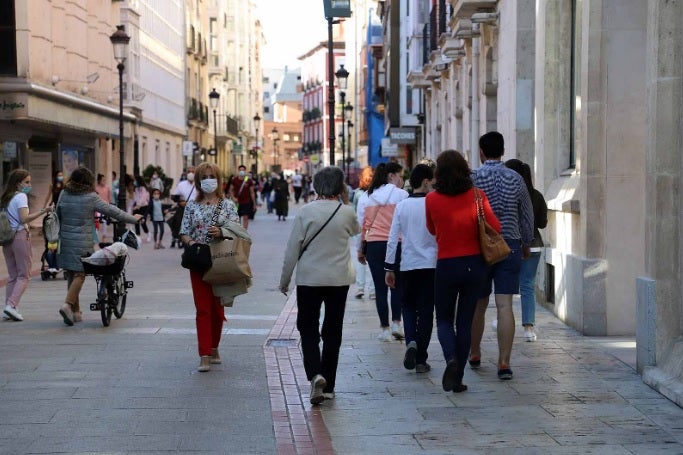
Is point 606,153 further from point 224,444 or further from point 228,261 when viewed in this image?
point 224,444

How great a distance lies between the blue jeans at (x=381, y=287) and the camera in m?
12.1

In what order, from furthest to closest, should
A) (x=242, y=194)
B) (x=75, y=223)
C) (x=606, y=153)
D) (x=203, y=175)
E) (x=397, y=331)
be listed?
(x=242, y=194)
(x=75, y=223)
(x=397, y=331)
(x=606, y=153)
(x=203, y=175)

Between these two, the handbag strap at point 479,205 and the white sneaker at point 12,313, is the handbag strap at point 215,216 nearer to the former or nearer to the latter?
the handbag strap at point 479,205

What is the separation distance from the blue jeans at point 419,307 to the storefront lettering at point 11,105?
77.4 ft

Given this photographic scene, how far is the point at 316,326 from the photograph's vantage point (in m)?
9.16

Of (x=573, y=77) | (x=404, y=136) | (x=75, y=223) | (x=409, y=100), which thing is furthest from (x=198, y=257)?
(x=409, y=100)

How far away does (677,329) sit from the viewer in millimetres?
9469

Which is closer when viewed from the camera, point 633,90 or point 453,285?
point 453,285

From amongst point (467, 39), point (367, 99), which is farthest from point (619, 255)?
point (367, 99)

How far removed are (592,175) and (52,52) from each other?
87.8 ft

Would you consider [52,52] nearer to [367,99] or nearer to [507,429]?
[507,429]

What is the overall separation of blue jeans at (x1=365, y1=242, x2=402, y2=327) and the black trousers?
2.80 m

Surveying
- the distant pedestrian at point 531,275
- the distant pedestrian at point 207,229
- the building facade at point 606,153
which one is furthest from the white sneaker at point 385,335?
the distant pedestrian at point 207,229

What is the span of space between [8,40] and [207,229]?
24227mm
